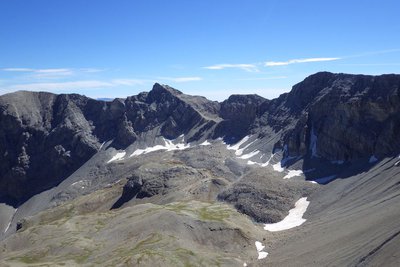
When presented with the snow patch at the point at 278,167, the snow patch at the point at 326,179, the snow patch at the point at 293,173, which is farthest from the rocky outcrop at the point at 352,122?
the snow patch at the point at 326,179

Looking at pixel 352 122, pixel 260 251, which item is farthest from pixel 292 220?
pixel 352 122

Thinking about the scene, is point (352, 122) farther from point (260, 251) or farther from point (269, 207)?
point (260, 251)

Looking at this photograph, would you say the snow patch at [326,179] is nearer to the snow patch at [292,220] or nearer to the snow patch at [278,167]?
the snow patch at [292,220]

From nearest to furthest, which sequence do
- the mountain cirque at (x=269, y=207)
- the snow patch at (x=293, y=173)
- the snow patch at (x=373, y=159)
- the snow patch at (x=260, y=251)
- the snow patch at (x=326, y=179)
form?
the mountain cirque at (x=269, y=207), the snow patch at (x=260, y=251), the snow patch at (x=373, y=159), the snow patch at (x=326, y=179), the snow patch at (x=293, y=173)

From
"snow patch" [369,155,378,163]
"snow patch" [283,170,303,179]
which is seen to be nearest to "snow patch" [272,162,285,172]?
"snow patch" [283,170,303,179]

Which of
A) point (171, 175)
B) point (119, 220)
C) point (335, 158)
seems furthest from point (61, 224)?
point (335, 158)

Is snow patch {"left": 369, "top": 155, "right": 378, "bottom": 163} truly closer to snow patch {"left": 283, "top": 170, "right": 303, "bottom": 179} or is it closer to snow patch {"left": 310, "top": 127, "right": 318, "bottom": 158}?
snow patch {"left": 283, "top": 170, "right": 303, "bottom": 179}

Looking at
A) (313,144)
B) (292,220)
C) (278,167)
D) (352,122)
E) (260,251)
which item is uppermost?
(352,122)

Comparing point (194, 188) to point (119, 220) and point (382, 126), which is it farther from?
point (382, 126)

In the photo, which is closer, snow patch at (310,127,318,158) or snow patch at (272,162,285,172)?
snow patch at (310,127,318,158)

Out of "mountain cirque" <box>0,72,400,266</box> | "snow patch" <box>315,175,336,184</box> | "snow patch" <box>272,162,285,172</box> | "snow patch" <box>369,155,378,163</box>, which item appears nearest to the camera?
"mountain cirque" <box>0,72,400,266</box>
